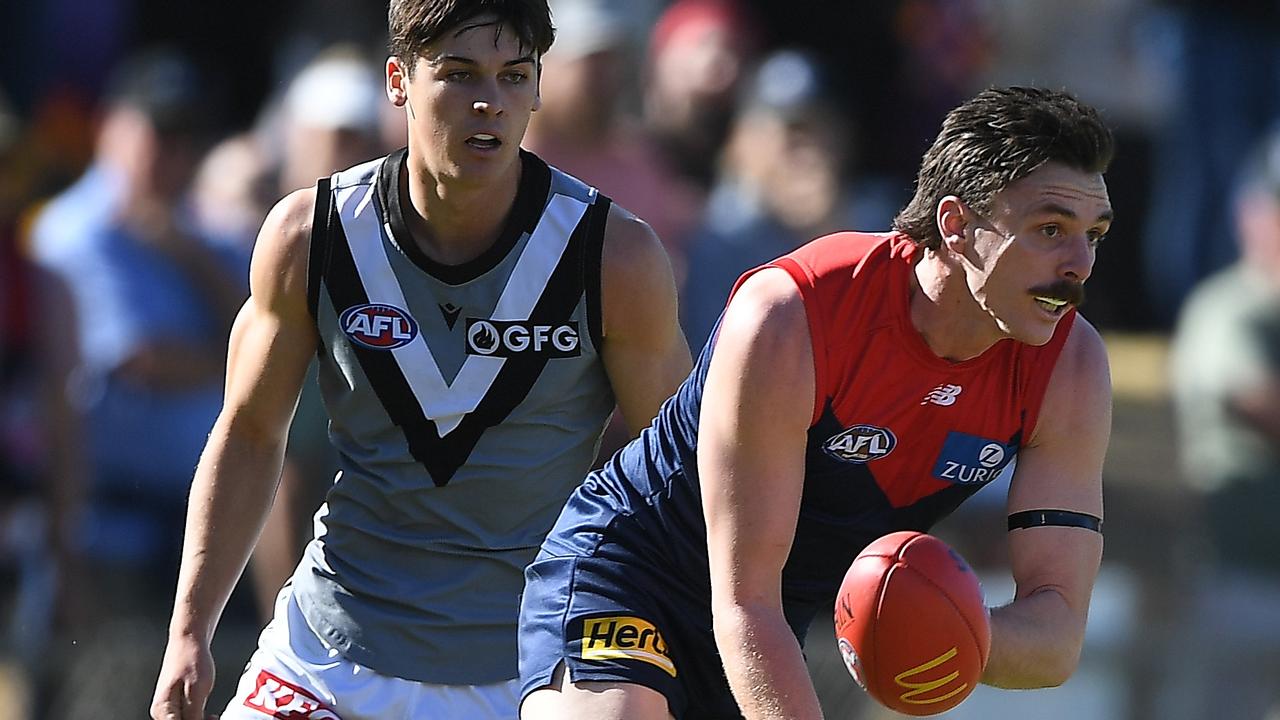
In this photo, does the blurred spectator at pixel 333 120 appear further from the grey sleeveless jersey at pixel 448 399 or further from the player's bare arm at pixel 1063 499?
the player's bare arm at pixel 1063 499

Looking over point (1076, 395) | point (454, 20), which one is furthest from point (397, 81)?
point (1076, 395)

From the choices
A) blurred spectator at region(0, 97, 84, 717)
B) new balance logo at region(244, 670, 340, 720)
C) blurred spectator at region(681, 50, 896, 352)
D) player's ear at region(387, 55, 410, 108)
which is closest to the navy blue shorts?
new balance logo at region(244, 670, 340, 720)

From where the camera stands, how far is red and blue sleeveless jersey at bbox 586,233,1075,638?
13.0 feet

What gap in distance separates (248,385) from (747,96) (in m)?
4.64

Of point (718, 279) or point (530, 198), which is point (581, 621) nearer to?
point (530, 198)

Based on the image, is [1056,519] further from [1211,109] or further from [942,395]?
[1211,109]

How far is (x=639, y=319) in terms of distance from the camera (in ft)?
14.7

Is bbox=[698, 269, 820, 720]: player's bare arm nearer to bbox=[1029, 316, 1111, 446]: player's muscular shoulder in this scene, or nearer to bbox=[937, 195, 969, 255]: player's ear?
bbox=[937, 195, 969, 255]: player's ear

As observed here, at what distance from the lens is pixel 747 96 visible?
8.80 m

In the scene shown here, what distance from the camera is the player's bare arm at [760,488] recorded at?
12.5ft

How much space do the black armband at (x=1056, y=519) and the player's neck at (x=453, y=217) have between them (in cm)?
132

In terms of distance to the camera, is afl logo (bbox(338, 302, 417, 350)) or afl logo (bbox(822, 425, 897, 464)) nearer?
afl logo (bbox(822, 425, 897, 464))

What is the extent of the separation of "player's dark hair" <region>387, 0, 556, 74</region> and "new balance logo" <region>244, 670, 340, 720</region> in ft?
4.64

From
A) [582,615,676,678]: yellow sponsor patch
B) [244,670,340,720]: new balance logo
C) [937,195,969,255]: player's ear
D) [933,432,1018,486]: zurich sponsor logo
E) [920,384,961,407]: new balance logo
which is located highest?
[937,195,969,255]: player's ear
